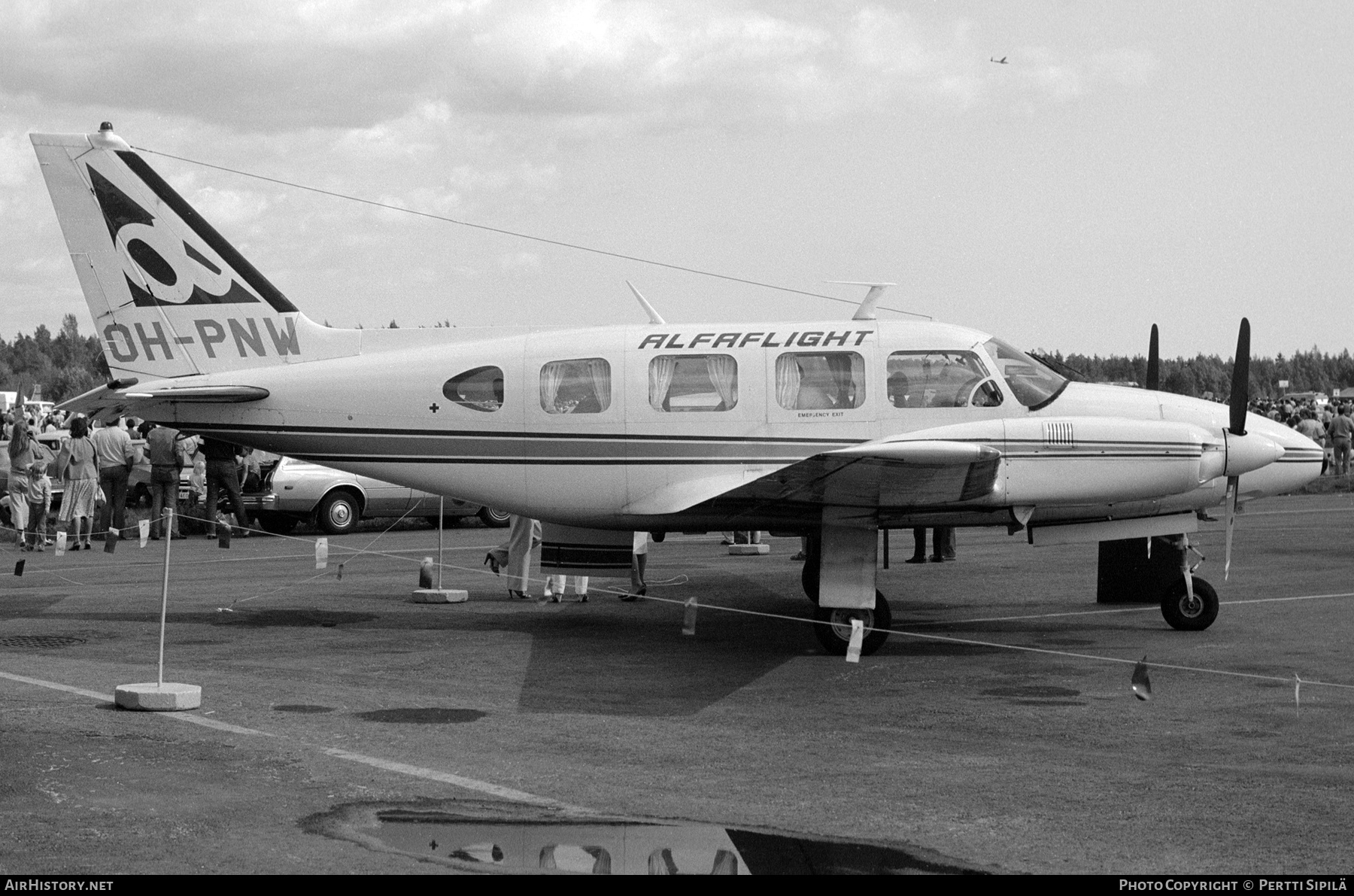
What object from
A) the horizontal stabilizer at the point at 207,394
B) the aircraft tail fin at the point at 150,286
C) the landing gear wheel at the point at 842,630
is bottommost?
the landing gear wheel at the point at 842,630

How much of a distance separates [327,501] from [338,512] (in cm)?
30

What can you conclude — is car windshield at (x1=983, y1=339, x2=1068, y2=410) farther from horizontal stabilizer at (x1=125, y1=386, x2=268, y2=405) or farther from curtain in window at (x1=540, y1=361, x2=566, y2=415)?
horizontal stabilizer at (x1=125, y1=386, x2=268, y2=405)

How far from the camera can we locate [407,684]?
10812 mm

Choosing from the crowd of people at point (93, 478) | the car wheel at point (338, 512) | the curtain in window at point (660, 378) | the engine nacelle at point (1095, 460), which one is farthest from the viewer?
the car wheel at point (338, 512)

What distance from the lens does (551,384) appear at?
13.3 meters

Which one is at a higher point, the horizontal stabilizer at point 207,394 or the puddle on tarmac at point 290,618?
the horizontal stabilizer at point 207,394

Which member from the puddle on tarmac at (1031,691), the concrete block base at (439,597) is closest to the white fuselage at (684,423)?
the puddle on tarmac at (1031,691)

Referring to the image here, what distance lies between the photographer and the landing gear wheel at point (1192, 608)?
13.2m

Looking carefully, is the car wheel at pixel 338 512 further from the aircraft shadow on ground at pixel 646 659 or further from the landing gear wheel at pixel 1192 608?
the landing gear wheel at pixel 1192 608

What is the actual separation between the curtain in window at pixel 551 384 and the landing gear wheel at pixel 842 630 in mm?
3157

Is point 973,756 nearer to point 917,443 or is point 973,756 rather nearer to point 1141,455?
point 917,443

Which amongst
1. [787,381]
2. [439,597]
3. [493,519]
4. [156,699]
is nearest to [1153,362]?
[787,381]
